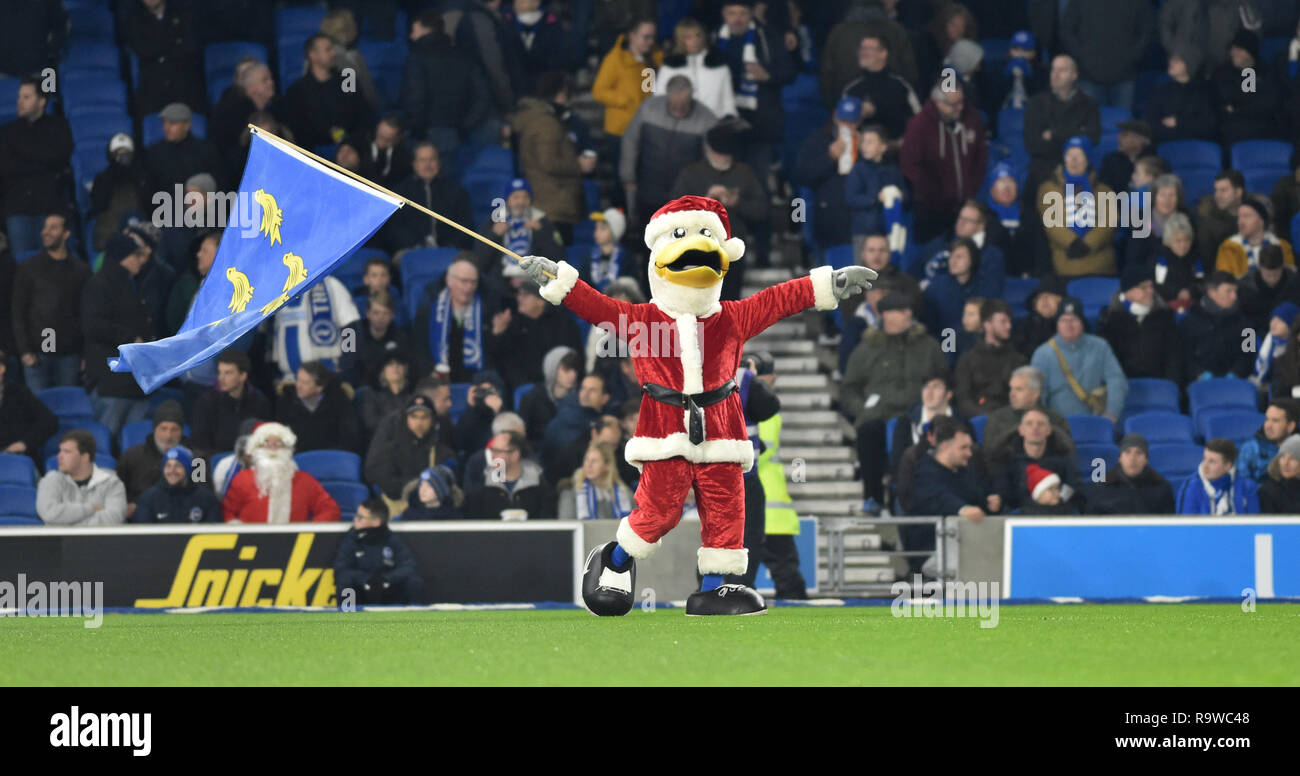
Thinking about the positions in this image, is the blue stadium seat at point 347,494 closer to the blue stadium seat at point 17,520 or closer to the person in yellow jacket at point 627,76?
the blue stadium seat at point 17,520

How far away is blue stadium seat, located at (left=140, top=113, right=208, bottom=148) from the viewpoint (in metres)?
14.7

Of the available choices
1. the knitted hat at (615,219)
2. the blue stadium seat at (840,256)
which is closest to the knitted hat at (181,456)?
the knitted hat at (615,219)

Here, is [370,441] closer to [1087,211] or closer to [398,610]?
[398,610]

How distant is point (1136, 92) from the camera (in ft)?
54.1

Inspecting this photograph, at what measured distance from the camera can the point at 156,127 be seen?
14.7 meters

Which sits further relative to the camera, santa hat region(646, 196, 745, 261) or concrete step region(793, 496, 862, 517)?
concrete step region(793, 496, 862, 517)

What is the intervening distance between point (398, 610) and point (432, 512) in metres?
1.61

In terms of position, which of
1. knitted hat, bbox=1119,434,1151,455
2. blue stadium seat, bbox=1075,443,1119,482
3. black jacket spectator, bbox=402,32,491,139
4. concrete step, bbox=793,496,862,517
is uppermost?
black jacket spectator, bbox=402,32,491,139

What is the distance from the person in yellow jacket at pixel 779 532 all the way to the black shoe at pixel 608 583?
7.91 feet

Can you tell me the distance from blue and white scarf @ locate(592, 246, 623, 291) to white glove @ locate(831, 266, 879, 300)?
525cm

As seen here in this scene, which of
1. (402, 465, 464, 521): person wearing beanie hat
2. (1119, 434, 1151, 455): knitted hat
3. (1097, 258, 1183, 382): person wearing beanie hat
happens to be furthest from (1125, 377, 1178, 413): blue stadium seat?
(402, 465, 464, 521): person wearing beanie hat

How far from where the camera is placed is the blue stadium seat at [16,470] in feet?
39.8

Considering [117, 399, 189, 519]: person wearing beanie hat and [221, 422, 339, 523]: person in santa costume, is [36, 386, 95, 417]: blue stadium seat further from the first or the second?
[221, 422, 339, 523]: person in santa costume

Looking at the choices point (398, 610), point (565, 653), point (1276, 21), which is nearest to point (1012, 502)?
point (398, 610)
